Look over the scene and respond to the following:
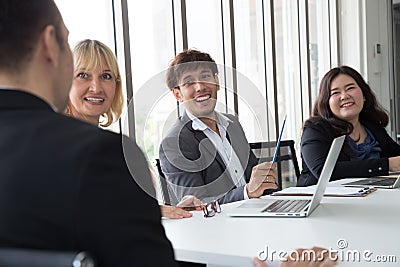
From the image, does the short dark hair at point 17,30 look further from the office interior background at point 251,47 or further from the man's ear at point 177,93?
the man's ear at point 177,93

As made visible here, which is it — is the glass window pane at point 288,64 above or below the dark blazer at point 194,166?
above

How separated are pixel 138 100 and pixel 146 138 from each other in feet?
0.40

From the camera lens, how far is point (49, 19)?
2.50ft

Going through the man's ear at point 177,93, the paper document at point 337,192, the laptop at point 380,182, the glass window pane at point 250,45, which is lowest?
the laptop at point 380,182

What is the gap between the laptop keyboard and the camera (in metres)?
1.61

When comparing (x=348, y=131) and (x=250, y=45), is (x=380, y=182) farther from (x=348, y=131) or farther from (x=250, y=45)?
(x=250, y=45)

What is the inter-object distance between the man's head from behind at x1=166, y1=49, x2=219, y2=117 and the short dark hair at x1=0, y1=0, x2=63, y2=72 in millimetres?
1444

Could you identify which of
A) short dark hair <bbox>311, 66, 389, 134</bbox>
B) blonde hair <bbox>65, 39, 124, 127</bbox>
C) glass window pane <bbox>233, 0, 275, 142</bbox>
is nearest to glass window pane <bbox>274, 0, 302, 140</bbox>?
glass window pane <bbox>233, 0, 275, 142</bbox>

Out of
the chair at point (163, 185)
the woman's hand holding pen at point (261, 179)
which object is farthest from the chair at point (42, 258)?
the chair at point (163, 185)

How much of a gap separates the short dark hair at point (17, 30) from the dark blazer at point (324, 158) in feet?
6.37

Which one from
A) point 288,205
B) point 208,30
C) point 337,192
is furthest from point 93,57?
point 208,30

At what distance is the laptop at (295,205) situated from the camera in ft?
5.08

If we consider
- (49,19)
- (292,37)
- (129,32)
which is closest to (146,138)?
(49,19)

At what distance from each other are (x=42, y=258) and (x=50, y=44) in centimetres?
32
